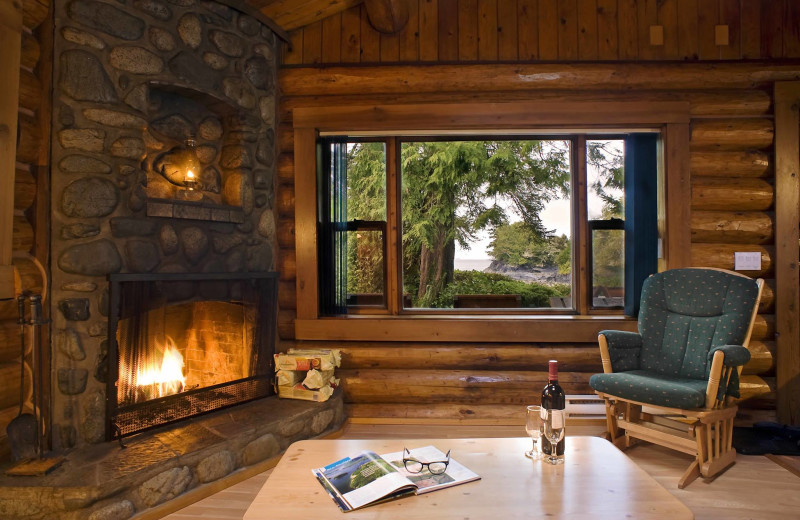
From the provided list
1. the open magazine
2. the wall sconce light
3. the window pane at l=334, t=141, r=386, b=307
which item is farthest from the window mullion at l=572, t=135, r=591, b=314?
the wall sconce light

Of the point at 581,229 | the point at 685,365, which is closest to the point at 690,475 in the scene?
the point at 685,365

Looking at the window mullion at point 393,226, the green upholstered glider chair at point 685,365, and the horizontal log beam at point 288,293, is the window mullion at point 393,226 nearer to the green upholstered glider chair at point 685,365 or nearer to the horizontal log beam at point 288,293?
the horizontal log beam at point 288,293

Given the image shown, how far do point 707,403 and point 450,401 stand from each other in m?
1.74

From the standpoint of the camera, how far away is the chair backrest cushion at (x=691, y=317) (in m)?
3.06

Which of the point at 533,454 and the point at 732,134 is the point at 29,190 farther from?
the point at 732,134

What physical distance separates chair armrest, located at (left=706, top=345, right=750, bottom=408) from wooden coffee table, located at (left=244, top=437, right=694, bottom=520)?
1140 millimetres

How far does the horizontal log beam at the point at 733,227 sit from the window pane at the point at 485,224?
98 cm

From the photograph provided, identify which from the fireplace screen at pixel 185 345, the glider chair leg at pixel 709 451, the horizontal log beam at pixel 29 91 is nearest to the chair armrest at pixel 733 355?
the glider chair leg at pixel 709 451

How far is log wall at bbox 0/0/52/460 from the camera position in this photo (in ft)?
8.07

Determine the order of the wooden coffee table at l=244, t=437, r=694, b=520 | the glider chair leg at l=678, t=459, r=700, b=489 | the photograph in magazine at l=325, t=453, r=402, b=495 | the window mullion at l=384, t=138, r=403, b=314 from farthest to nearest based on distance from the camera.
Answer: the window mullion at l=384, t=138, r=403, b=314 → the glider chair leg at l=678, t=459, r=700, b=489 → the photograph in magazine at l=325, t=453, r=402, b=495 → the wooden coffee table at l=244, t=437, r=694, b=520

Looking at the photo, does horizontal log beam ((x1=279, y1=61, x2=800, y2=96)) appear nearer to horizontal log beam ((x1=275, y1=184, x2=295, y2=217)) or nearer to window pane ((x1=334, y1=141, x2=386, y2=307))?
window pane ((x1=334, y1=141, x2=386, y2=307))

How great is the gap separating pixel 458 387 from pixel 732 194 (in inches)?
100

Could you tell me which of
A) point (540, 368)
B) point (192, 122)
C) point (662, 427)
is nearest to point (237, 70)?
point (192, 122)

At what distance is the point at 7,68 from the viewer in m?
2.27
